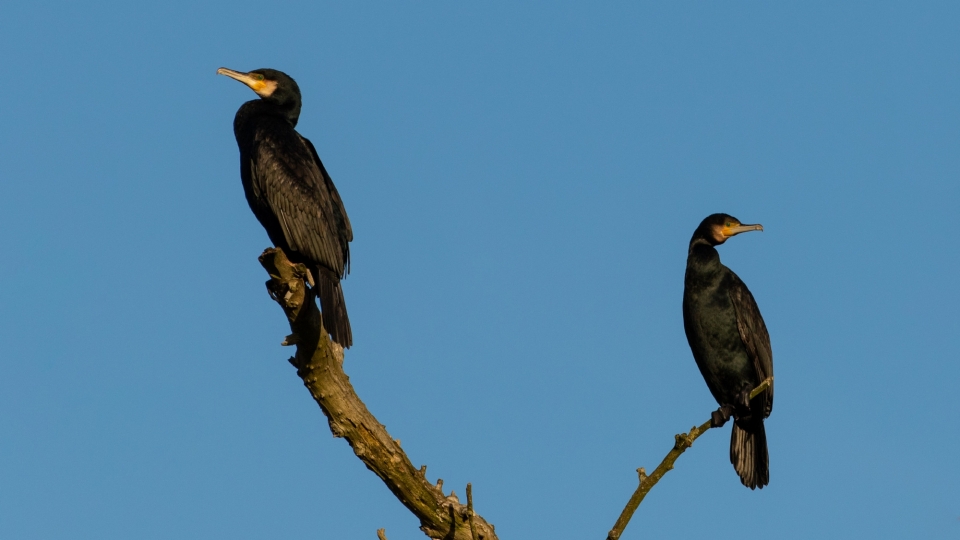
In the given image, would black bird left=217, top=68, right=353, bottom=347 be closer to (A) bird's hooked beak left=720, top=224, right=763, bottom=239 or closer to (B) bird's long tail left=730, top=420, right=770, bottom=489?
(A) bird's hooked beak left=720, top=224, right=763, bottom=239

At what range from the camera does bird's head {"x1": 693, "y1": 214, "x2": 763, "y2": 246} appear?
24.1 feet

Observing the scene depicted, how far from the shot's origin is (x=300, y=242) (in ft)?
19.6

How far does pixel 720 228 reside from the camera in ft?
24.1

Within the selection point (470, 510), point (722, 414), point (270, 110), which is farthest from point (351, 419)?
point (722, 414)

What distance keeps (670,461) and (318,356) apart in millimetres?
1509

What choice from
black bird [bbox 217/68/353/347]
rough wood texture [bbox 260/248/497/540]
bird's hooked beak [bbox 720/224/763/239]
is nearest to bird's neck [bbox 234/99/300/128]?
black bird [bbox 217/68/353/347]

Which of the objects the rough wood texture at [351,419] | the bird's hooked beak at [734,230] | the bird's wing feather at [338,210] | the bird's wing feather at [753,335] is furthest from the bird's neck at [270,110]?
the bird's wing feather at [753,335]

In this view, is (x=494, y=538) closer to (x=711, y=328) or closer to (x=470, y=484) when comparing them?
(x=470, y=484)

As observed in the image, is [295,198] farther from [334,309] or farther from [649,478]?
[649,478]

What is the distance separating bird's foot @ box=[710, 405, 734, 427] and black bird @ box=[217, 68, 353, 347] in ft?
7.48

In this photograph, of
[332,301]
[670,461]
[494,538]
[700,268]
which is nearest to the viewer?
[670,461]

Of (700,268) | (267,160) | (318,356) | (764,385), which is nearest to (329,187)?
(267,160)

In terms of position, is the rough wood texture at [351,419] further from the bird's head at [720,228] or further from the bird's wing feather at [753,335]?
the bird's head at [720,228]

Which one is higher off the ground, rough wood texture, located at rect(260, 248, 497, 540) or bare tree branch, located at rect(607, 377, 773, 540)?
rough wood texture, located at rect(260, 248, 497, 540)
